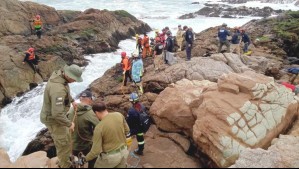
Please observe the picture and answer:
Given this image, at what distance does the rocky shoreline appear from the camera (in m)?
21.0

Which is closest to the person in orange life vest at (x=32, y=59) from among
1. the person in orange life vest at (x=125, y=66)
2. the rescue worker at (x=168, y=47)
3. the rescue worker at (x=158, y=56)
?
the person in orange life vest at (x=125, y=66)

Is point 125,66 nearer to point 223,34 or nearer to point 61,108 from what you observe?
point 223,34

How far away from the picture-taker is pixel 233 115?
9141mm

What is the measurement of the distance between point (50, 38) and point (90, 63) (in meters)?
3.60

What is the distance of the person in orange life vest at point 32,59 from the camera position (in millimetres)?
21328

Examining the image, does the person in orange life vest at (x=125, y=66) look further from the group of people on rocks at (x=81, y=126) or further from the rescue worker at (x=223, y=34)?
the group of people on rocks at (x=81, y=126)

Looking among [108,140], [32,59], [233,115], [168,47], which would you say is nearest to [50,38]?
[32,59]

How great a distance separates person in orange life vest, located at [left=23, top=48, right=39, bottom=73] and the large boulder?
12.9 m

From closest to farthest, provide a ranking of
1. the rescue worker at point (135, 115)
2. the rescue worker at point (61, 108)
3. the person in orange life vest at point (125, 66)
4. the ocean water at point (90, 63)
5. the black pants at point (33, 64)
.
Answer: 1. the rescue worker at point (61, 108)
2. the rescue worker at point (135, 115)
3. the person in orange life vest at point (125, 66)
4. the ocean water at point (90, 63)
5. the black pants at point (33, 64)

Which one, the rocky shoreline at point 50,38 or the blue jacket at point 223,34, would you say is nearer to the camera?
the blue jacket at point 223,34

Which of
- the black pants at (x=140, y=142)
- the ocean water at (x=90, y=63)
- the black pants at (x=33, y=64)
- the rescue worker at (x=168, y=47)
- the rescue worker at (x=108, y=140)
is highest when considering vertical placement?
the rescue worker at (x=108, y=140)

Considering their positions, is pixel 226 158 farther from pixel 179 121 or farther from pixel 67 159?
pixel 67 159

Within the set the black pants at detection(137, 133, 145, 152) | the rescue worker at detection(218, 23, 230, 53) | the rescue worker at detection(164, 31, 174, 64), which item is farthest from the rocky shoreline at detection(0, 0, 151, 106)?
the black pants at detection(137, 133, 145, 152)

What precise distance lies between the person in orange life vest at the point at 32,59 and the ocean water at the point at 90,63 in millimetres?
1444
